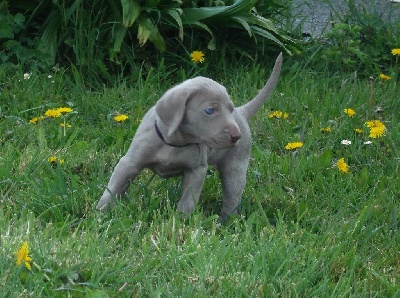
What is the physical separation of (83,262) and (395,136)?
101 inches

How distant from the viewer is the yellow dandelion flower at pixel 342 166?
4.61 m

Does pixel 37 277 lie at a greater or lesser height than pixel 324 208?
greater

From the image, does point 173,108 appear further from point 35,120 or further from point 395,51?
point 395,51

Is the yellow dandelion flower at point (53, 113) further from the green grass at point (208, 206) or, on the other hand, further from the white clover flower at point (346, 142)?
the white clover flower at point (346, 142)

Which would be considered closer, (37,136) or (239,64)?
(37,136)

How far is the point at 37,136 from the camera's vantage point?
15.6ft

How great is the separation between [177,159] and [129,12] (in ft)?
7.24

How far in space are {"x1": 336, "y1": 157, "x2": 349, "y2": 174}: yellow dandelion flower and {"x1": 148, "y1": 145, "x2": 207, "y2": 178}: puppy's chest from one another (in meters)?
1.07

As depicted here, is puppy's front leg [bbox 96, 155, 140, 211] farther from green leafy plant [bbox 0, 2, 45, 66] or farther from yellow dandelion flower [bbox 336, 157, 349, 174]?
green leafy plant [bbox 0, 2, 45, 66]

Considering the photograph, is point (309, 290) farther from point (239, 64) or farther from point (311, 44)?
point (311, 44)

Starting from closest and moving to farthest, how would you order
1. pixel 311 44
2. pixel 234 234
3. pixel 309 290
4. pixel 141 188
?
1. pixel 309 290
2. pixel 234 234
3. pixel 141 188
4. pixel 311 44

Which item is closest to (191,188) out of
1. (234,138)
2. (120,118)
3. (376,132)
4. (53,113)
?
(234,138)

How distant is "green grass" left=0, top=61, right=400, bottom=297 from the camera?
→ 10.6ft

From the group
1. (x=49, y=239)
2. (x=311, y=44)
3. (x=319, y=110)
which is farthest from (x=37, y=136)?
(x=311, y=44)
